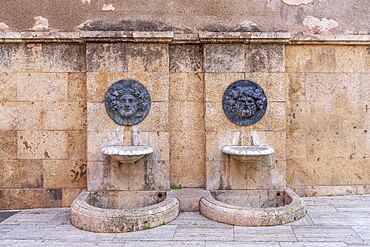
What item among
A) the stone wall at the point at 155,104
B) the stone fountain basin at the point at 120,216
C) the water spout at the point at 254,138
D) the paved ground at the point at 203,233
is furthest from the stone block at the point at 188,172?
the water spout at the point at 254,138

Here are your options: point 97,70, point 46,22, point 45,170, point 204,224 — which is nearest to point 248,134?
point 204,224

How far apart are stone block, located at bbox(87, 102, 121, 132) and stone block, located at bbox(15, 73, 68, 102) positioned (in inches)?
19.7

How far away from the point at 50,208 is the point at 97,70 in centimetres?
200

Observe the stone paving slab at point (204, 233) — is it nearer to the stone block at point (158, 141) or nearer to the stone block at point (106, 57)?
the stone block at point (158, 141)

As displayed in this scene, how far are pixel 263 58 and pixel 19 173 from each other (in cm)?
368

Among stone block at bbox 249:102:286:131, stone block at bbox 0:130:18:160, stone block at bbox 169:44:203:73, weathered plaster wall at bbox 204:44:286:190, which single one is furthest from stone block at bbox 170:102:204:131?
stone block at bbox 0:130:18:160

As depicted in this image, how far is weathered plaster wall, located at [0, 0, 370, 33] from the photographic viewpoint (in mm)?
5355

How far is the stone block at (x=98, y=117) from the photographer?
5.20m

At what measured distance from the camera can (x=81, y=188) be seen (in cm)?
542

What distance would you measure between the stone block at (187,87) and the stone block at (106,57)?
0.71 metres

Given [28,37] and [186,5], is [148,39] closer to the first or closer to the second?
[186,5]

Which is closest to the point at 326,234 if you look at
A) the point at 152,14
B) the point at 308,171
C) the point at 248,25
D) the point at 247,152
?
the point at 247,152

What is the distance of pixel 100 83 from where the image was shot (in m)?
5.19

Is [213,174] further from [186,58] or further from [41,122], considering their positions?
[41,122]
